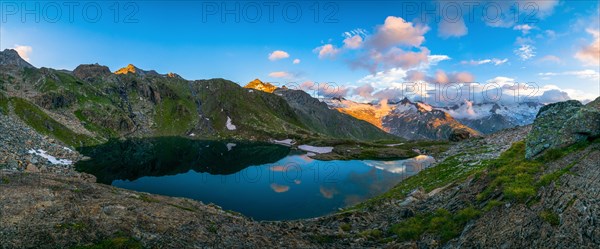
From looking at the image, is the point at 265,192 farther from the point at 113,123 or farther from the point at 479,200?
the point at 113,123

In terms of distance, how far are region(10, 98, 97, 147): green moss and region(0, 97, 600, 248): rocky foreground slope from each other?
12104cm

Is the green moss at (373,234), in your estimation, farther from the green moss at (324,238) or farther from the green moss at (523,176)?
the green moss at (523,176)

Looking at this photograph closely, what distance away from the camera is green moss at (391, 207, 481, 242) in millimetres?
19766

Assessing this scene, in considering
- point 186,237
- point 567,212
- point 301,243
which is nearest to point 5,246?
point 186,237

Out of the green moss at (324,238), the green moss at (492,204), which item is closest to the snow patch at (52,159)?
the green moss at (324,238)

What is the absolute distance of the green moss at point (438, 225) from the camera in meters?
19.8

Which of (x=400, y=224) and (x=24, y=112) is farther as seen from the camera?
(x=24, y=112)

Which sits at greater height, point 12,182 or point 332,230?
point 12,182

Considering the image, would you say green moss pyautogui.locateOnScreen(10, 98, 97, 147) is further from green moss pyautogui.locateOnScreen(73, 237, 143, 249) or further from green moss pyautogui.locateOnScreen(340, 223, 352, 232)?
green moss pyautogui.locateOnScreen(340, 223, 352, 232)

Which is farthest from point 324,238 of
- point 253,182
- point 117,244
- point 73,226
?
point 253,182

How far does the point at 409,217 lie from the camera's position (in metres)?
28.4

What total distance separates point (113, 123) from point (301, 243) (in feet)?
684

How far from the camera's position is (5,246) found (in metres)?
16.3

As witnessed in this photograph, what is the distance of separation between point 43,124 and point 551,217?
165357 mm
